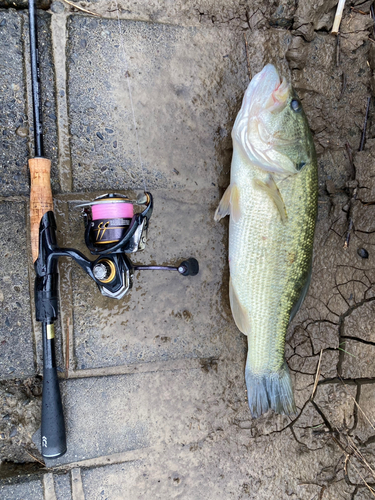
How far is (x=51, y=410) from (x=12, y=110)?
1.99 metres

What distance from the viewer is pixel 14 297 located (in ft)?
7.93

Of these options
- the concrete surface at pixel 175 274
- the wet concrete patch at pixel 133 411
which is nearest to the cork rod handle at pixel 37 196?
the concrete surface at pixel 175 274

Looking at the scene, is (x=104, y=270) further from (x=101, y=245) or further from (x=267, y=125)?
(x=267, y=125)

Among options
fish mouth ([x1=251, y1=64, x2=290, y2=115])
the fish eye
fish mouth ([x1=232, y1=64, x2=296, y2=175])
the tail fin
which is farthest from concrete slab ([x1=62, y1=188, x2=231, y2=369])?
the fish eye

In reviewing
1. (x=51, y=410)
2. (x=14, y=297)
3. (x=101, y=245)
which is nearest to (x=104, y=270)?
(x=101, y=245)

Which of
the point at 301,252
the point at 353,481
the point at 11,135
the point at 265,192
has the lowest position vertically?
the point at 353,481

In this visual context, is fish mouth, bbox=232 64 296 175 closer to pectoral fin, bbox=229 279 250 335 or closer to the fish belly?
the fish belly

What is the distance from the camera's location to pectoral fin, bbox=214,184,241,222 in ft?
8.20

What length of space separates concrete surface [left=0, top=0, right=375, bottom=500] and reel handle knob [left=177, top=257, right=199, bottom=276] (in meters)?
0.12

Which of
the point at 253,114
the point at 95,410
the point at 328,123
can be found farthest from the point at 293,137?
the point at 95,410

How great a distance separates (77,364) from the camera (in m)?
2.51

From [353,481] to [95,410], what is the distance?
219cm

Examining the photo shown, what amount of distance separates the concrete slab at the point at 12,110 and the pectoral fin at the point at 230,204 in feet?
4.45

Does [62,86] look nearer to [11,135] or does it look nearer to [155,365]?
[11,135]
